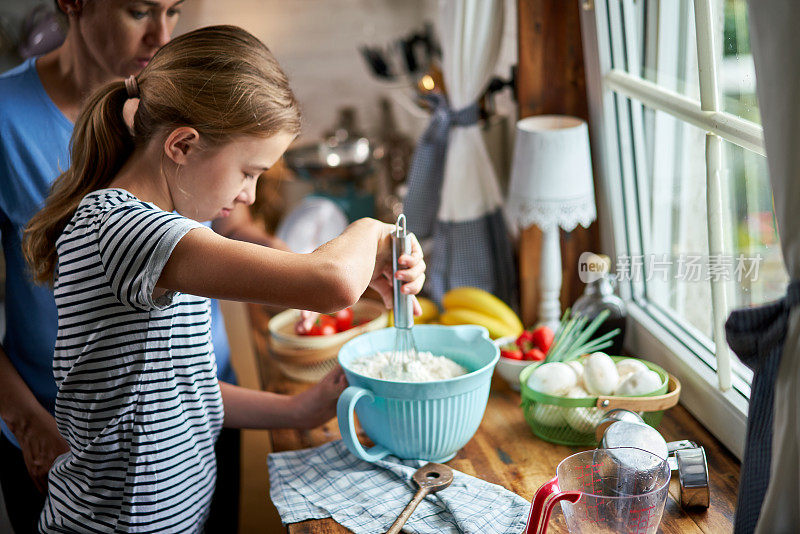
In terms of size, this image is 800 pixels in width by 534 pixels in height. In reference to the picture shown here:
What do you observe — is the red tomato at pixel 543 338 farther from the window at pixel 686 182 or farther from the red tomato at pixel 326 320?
the red tomato at pixel 326 320

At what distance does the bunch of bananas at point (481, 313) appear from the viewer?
138 cm

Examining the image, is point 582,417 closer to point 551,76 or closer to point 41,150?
point 551,76

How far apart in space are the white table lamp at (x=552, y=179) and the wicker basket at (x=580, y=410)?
333 mm

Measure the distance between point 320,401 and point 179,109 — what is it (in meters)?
0.49

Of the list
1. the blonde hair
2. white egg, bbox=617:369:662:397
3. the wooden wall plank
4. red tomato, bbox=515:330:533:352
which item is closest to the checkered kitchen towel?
white egg, bbox=617:369:662:397

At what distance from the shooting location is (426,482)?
98 centimetres

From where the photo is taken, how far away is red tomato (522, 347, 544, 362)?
1.25 metres

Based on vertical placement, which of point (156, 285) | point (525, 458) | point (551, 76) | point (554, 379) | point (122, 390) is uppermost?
point (551, 76)

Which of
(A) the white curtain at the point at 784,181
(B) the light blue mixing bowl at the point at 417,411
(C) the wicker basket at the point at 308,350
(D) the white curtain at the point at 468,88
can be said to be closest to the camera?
(A) the white curtain at the point at 784,181

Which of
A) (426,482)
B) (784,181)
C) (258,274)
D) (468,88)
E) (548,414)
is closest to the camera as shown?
(784,181)

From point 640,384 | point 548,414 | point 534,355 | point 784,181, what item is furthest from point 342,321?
point 784,181

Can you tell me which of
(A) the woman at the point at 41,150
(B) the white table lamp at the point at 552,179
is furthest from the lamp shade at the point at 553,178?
(A) the woman at the point at 41,150

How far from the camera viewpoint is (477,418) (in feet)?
3.43

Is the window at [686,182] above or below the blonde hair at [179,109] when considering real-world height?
below
